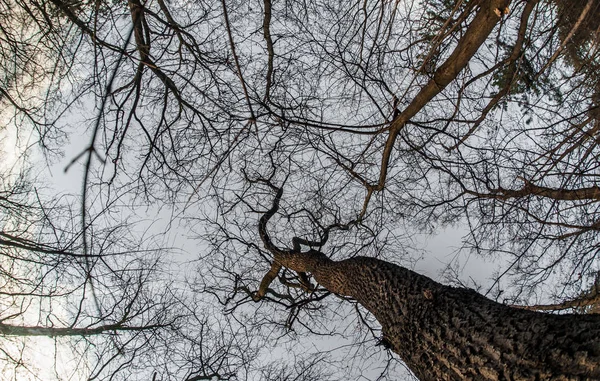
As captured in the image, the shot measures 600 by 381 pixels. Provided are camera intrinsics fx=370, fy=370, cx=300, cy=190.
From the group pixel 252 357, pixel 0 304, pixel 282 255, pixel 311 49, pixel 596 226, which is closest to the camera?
pixel 596 226

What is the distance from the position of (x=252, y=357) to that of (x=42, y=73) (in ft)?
14.1

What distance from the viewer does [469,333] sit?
1.92m

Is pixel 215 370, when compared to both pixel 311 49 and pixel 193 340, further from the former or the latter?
pixel 311 49

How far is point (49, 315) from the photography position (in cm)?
391

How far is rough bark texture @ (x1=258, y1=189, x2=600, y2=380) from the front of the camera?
4.69 ft

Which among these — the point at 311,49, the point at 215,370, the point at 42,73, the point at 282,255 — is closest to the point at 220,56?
the point at 311,49

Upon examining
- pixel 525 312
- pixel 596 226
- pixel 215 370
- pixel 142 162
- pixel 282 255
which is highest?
pixel 142 162

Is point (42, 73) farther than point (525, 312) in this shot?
Yes

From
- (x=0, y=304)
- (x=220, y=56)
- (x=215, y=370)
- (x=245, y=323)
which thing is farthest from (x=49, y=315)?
(x=220, y=56)

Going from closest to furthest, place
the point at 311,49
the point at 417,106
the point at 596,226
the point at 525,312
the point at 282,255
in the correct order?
the point at 525,312
the point at 417,106
the point at 596,226
the point at 311,49
the point at 282,255

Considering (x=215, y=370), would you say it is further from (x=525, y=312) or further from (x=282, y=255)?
(x=525, y=312)

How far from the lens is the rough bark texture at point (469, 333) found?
1431 millimetres

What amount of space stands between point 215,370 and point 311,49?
4.20 m

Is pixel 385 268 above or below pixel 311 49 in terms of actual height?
below
